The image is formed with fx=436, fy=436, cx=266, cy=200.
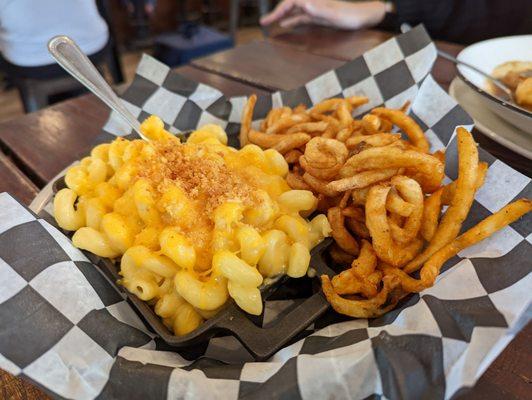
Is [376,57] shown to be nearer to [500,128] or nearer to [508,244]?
[500,128]

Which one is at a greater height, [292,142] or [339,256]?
[292,142]

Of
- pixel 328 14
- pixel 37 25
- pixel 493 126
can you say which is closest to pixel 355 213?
pixel 493 126

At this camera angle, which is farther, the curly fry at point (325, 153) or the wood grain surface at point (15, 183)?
the wood grain surface at point (15, 183)

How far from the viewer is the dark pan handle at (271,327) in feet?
2.70

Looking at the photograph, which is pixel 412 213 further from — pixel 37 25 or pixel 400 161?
pixel 37 25

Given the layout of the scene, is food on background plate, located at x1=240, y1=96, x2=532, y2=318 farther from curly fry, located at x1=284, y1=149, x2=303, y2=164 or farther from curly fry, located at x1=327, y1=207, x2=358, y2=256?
curly fry, located at x1=284, y1=149, x2=303, y2=164

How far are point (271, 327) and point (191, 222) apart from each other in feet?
0.95

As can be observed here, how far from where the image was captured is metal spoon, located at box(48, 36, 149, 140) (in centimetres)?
116

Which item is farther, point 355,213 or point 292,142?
point 292,142

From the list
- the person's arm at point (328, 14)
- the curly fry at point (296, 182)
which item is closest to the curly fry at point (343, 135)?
the curly fry at point (296, 182)

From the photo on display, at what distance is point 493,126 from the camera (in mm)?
1427

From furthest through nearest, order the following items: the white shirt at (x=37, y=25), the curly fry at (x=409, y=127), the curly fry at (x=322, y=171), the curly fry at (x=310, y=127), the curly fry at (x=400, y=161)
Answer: the white shirt at (x=37, y=25) → the curly fry at (x=310, y=127) → the curly fry at (x=409, y=127) → the curly fry at (x=322, y=171) → the curly fry at (x=400, y=161)

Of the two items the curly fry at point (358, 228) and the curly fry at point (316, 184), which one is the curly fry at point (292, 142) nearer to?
the curly fry at point (316, 184)

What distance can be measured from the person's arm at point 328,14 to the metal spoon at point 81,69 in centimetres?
156
